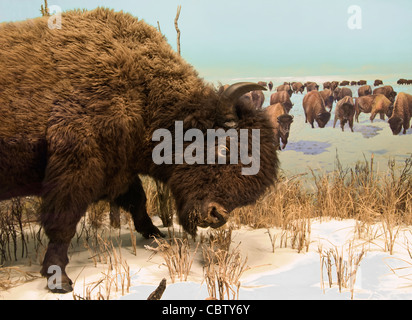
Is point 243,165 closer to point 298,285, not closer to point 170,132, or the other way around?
point 170,132

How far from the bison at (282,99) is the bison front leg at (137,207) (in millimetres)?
3171

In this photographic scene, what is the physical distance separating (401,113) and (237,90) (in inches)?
154

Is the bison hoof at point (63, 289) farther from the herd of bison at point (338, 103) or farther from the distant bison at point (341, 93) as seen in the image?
the distant bison at point (341, 93)

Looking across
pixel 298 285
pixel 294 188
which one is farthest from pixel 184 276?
pixel 294 188

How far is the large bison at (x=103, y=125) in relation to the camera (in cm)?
342

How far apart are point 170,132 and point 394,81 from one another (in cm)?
389

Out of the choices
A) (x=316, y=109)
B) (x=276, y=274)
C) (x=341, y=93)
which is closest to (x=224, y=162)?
(x=276, y=274)

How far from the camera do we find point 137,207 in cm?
471

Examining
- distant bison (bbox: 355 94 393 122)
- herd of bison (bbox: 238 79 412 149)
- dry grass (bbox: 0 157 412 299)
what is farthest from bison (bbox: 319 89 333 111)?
dry grass (bbox: 0 157 412 299)

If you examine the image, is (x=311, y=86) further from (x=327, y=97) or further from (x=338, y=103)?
(x=338, y=103)

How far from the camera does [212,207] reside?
3.50 meters

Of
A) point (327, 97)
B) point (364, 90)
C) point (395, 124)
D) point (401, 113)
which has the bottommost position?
point (395, 124)

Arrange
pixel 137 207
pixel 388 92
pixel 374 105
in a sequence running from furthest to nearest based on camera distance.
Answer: pixel 374 105 → pixel 388 92 → pixel 137 207

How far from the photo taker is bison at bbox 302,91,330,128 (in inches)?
266
